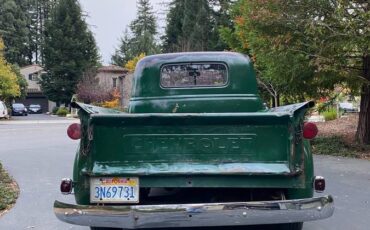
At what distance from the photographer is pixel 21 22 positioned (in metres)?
72.8

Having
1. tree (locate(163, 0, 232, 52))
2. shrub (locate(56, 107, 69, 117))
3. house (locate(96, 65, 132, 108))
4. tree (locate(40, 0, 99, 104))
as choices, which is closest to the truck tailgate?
tree (locate(163, 0, 232, 52))

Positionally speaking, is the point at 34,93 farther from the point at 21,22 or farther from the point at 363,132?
the point at 363,132

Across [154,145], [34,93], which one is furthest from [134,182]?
[34,93]

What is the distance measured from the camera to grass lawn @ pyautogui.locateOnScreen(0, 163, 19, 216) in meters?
7.33

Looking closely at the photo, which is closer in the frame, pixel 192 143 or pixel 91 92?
pixel 192 143

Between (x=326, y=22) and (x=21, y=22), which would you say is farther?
(x=21, y=22)

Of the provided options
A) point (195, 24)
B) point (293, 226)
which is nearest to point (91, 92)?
point (195, 24)

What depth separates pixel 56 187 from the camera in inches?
348

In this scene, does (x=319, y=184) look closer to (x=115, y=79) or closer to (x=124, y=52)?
(x=115, y=79)

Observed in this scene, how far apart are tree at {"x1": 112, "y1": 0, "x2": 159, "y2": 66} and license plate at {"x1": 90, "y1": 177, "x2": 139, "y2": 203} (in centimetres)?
6415

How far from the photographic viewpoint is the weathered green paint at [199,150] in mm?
4383

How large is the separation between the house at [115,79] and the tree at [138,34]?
Answer: 18.8 feet

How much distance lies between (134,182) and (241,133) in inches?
40.7

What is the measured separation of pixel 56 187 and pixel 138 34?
67125 mm
